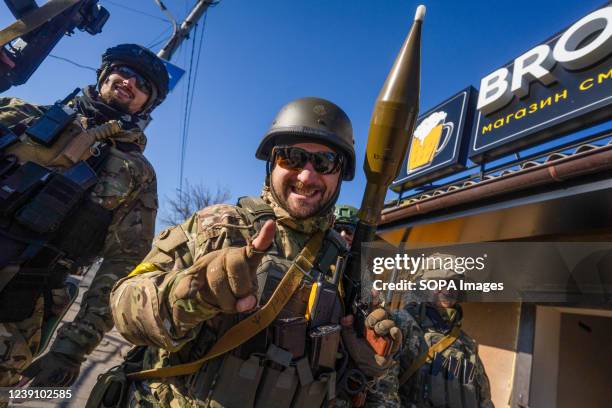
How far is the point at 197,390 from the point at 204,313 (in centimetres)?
62

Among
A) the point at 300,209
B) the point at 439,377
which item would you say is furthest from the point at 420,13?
the point at 439,377

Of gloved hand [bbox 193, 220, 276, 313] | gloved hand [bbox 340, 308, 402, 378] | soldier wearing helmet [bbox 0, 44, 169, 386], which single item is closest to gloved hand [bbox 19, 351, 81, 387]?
soldier wearing helmet [bbox 0, 44, 169, 386]

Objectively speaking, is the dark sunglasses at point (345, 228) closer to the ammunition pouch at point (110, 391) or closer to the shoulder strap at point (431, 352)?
the shoulder strap at point (431, 352)

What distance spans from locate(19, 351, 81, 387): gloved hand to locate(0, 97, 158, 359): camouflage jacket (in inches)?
2.1

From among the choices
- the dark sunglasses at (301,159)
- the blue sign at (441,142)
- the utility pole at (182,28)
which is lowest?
the dark sunglasses at (301,159)

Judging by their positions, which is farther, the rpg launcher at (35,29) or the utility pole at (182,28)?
the utility pole at (182,28)

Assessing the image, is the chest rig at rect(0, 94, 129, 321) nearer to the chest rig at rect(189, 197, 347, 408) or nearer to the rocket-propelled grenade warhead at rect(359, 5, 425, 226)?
the chest rig at rect(189, 197, 347, 408)

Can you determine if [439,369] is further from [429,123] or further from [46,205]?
[429,123]

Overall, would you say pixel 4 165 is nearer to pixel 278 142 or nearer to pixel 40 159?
pixel 40 159

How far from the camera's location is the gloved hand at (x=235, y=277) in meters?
1.10

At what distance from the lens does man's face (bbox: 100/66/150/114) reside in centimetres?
298

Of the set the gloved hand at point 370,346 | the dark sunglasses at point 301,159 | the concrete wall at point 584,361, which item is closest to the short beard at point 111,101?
the dark sunglasses at point 301,159

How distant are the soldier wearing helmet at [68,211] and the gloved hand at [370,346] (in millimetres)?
1760

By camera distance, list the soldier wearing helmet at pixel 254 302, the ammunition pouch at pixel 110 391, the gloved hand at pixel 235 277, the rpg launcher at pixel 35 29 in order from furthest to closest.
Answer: the rpg launcher at pixel 35 29
the ammunition pouch at pixel 110 391
the soldier wearing helmet at pixel 254 302
the gloved hand at pixel 235 277
